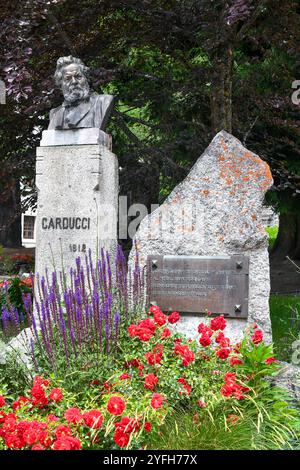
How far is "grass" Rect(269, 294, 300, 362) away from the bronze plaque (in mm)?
607

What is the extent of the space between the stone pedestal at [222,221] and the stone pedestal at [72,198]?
35.1 inches

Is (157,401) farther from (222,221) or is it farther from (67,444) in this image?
(222,221)

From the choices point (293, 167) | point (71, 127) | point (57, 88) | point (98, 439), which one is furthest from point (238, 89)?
point (98, 439)

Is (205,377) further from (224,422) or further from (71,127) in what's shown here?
(71,127)

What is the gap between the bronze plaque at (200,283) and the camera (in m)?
5.33

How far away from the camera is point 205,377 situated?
171 inches

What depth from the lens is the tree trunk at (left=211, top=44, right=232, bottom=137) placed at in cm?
897

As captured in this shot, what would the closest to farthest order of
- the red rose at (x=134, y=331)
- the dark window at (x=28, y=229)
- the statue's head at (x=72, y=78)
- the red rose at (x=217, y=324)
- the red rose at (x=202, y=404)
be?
the red rose at (x=202, y=404), the red rose at (x=134, y=331), the red rose at (x=217, y=324), the statue's head at (x=72, y=78), the dark window at (x=28, y=229)

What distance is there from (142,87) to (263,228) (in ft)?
21.7

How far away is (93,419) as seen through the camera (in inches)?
139

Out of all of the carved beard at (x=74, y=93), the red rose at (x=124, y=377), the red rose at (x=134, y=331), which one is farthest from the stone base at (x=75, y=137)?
the red rose at (x=124, y=377)

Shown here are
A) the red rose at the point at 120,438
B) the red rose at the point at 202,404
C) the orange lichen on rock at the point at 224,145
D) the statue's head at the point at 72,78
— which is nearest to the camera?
the red rose at the point at 120,438

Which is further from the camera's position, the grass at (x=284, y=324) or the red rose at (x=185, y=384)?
the grass at (x=284, y=324)

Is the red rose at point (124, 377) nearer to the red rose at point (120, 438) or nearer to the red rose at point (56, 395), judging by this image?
the red rose at point (56, 395)
